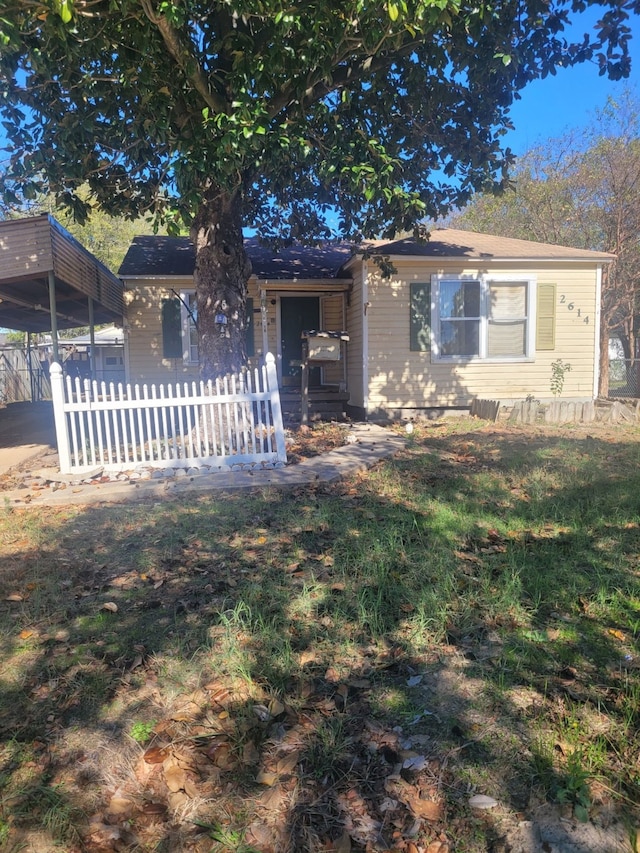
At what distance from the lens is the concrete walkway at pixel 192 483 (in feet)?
18.3

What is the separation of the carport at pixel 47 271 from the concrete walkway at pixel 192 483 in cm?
259

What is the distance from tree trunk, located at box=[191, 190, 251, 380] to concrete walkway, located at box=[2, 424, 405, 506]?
1981mm

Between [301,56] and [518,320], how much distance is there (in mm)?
6986

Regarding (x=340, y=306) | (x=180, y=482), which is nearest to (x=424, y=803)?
(x=180, y=482)

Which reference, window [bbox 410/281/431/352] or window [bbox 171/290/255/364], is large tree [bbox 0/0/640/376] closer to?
window [bbox 410/281/431/352]

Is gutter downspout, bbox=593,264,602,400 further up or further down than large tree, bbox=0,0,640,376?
further down

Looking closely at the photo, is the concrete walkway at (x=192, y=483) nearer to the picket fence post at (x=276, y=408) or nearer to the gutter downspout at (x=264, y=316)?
the picket fence post at (x=276, y=408)

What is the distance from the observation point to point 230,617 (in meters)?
3.00

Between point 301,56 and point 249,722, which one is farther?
point 301,56

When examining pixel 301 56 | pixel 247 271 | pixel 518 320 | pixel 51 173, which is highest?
pixel 301 56

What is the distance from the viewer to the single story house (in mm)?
10641

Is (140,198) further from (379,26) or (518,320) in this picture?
(518,320)

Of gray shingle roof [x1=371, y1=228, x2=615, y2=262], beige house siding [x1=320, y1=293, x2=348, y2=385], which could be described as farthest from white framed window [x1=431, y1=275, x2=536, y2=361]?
beige house siding [x1=320, y1=293, x2=348, y2=385]

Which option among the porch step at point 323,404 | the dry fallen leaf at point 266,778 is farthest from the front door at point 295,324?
the dry fallen leaf at point 266,778
